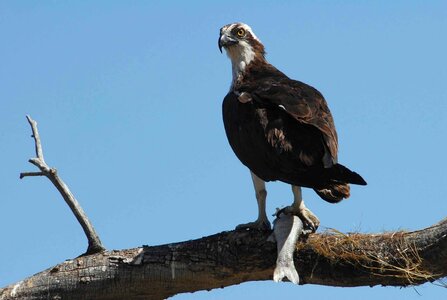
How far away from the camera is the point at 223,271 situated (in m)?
6.26

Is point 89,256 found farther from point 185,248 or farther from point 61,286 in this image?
point 185,248

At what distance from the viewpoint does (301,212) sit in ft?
21.6

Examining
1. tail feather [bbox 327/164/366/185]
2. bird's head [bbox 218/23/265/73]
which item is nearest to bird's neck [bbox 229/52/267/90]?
bird's head [bbox 218/23/265/73]

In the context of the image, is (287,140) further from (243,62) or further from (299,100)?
(243,62)

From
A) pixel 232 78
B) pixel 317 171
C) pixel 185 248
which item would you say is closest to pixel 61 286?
pixel 185 248

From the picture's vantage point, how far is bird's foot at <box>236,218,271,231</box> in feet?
21.5

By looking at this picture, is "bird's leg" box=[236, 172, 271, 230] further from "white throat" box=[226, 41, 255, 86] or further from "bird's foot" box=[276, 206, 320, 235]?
"white throat" box=[226, 41, 255, 86]

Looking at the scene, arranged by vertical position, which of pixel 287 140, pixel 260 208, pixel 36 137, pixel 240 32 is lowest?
pixel 260 208

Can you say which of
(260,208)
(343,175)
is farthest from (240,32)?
(343,175)

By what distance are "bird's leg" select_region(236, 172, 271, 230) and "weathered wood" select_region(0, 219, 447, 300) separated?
187 mm

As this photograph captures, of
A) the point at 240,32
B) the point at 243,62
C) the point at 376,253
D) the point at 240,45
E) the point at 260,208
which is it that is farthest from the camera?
the point at 240,32

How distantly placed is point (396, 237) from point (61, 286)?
7.52 ft

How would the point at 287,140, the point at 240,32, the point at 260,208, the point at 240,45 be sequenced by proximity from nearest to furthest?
1. the point at 287,140
2. the point at 260,208
3. the point at 240,45
4. the point at 240,32

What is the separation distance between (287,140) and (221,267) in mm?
951
